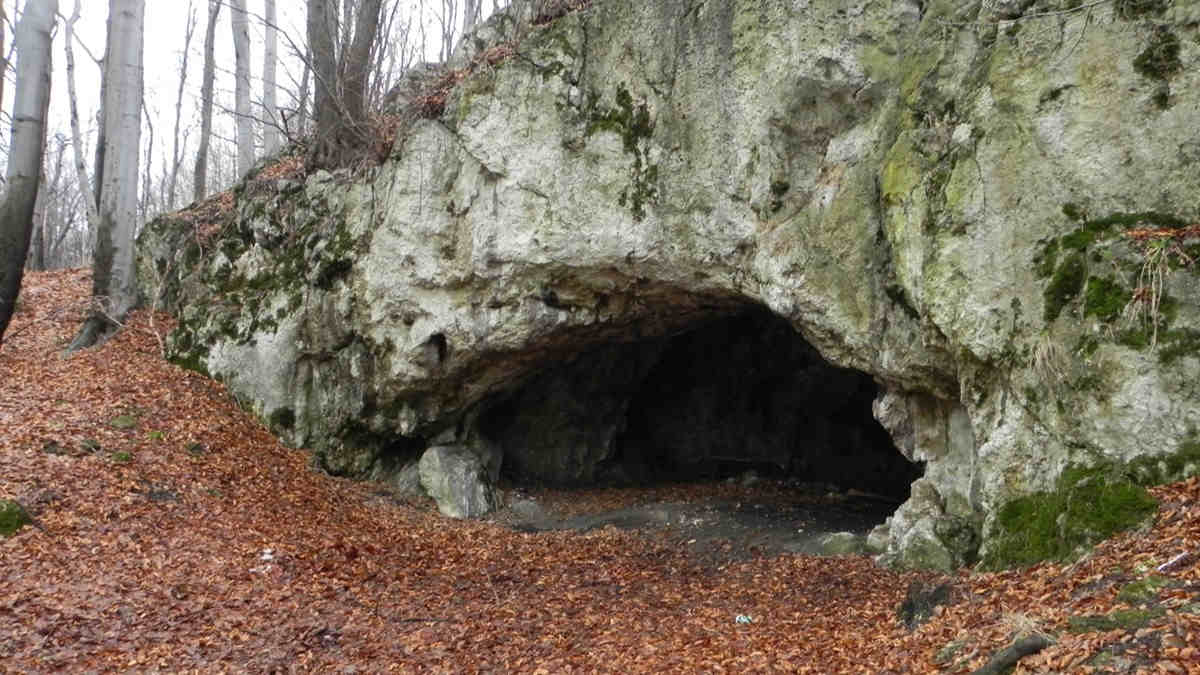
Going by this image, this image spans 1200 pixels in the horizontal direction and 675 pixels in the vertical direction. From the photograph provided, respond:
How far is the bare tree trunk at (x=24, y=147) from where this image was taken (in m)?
6.01

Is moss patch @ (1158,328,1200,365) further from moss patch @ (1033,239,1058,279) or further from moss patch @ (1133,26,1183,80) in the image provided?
moss patch @ (1133,26,1183,80)

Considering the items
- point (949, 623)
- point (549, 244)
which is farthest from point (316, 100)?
point (949, 623)

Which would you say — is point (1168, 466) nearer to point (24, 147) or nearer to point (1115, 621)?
point (1115, 621)

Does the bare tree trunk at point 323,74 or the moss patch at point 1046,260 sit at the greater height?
the bare tree trunk at point 323,74

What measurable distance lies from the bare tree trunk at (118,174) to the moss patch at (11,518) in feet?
17.1

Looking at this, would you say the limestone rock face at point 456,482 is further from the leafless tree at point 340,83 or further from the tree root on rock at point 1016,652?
the tree root on rock at point 1016,652

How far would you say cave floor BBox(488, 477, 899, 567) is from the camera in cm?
938

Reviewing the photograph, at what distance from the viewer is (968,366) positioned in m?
7.16

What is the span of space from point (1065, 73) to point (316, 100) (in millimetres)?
9746

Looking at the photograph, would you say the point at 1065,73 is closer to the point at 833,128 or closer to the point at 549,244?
the point at 833,128

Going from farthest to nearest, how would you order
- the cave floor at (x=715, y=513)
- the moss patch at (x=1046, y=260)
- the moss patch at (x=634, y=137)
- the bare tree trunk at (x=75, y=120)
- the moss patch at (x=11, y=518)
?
the bare tree trunk at (x=75, y=120), the moss patch at (x=634, y=137), the cave floor at (x=715, y=513), the moss patch at (x=11, y=518), the moss patch at (x=1046, y=260)

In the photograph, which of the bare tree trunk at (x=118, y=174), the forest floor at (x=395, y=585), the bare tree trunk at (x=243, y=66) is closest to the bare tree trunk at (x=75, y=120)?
the bare tree trunk at (x=243, y=66)

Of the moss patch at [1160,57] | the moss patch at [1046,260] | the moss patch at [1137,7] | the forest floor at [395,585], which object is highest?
the moss patch at [1137,7]

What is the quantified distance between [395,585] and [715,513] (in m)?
4.45
